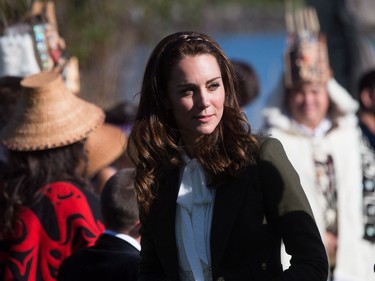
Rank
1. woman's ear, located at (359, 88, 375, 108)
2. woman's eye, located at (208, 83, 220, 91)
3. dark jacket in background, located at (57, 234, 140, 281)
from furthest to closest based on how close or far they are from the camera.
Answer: woman's ear, located at (359, 88, 375, 108)
dark jacket in background, located at (57, 234, 140, 281)
woman's eye, located at (208, 83, 220, 91)

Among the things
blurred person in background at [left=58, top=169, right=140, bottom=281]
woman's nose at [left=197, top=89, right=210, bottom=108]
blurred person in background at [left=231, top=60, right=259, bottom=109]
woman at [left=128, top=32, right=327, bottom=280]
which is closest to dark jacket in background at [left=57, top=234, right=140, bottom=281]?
blurred person in background at [left=58, top=169, right=140, bottom=281]

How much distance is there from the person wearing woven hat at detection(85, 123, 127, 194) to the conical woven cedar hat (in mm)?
695

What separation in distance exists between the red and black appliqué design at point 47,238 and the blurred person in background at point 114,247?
27 cm

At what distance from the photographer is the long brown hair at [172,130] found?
10.8ft

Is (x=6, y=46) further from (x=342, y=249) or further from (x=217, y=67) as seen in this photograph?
(x=217, y=67)

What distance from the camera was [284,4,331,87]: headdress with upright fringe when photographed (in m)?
6.45

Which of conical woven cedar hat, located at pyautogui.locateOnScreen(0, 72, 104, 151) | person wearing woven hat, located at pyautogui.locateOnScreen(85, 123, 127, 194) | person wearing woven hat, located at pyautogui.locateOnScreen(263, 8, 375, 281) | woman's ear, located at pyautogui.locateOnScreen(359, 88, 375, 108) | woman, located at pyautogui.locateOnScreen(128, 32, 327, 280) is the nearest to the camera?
woman, located at pyautogui.locateOnScreen(128, 32, 327, 280)

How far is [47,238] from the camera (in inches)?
182

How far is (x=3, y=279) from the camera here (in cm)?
466

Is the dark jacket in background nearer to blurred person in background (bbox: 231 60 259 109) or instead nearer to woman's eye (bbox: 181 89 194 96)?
woman's eye (bbox: 181 89 194 96)

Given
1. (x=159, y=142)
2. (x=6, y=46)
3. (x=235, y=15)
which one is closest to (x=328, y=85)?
(x=6, y=46)

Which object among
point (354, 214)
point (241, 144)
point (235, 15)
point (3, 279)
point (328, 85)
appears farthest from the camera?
point (235, 15)

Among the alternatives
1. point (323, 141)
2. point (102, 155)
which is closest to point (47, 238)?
point (102, 155)

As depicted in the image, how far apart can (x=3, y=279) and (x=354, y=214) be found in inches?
88.7
